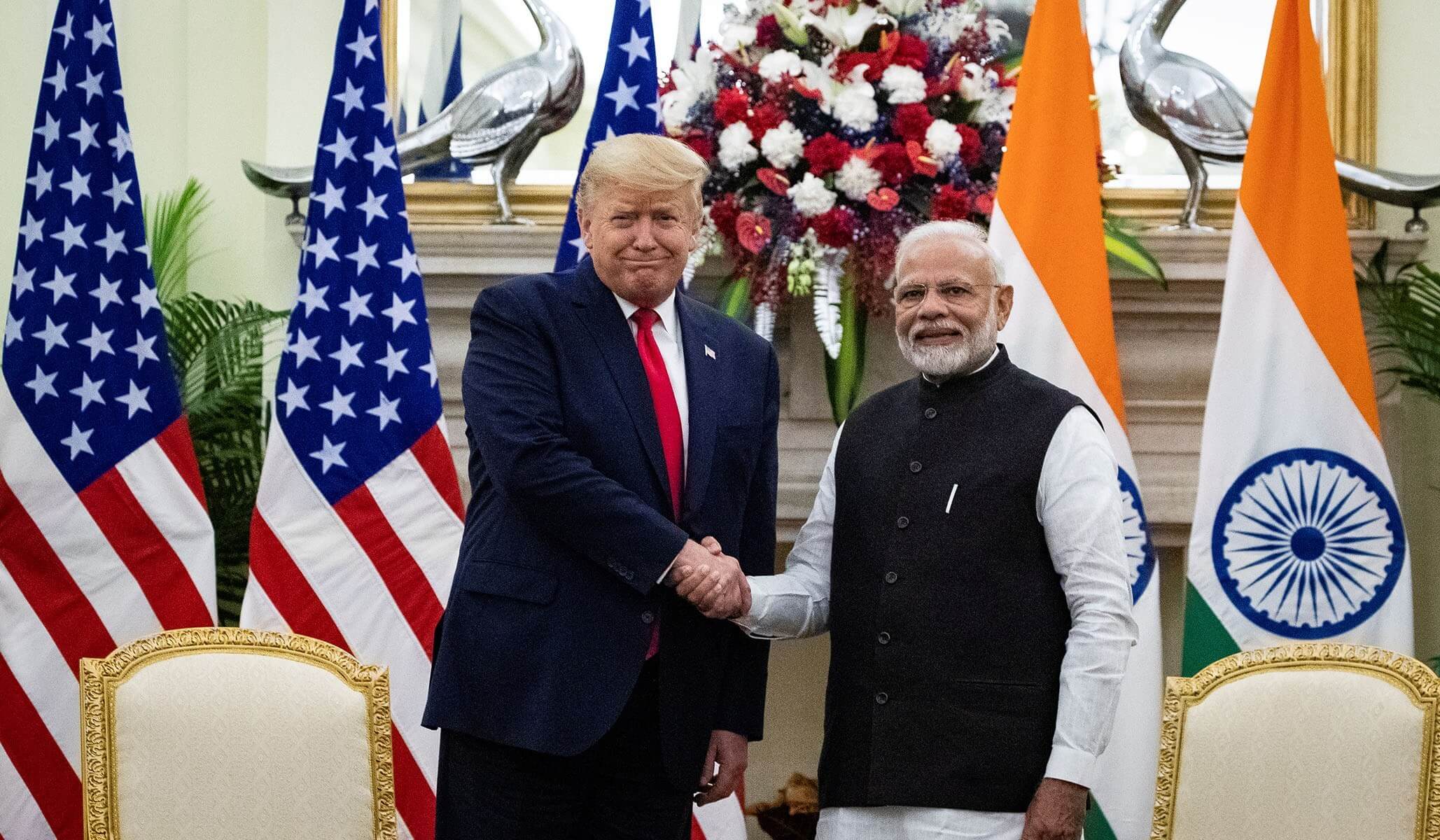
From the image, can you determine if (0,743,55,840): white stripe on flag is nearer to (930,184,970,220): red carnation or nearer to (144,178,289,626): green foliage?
(144,178,289,626): green foliage

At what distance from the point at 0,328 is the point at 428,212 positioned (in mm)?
1184

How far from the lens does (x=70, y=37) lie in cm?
341

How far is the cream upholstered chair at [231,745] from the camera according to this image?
7.92 ft

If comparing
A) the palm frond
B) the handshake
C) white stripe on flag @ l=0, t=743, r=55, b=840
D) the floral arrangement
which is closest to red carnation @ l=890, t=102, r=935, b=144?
the floral arrangement

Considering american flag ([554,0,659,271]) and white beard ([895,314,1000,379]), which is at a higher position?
american flag ([554,0,659,271])

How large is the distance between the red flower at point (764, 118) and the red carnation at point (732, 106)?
0.07 feet

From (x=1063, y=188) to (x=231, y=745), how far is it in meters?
2.17

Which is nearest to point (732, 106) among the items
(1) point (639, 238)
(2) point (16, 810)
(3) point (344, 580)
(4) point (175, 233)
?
(1) point (639, 238)

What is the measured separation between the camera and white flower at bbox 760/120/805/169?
3354 mm

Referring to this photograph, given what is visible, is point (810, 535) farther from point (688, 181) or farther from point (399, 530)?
point (399, 530)

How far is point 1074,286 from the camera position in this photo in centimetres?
333

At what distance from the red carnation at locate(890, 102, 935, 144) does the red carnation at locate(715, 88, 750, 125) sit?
36 cm

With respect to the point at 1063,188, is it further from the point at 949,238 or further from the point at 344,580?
the point at 344,580

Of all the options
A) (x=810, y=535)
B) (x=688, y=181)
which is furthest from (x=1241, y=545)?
(x=688, y=181)
